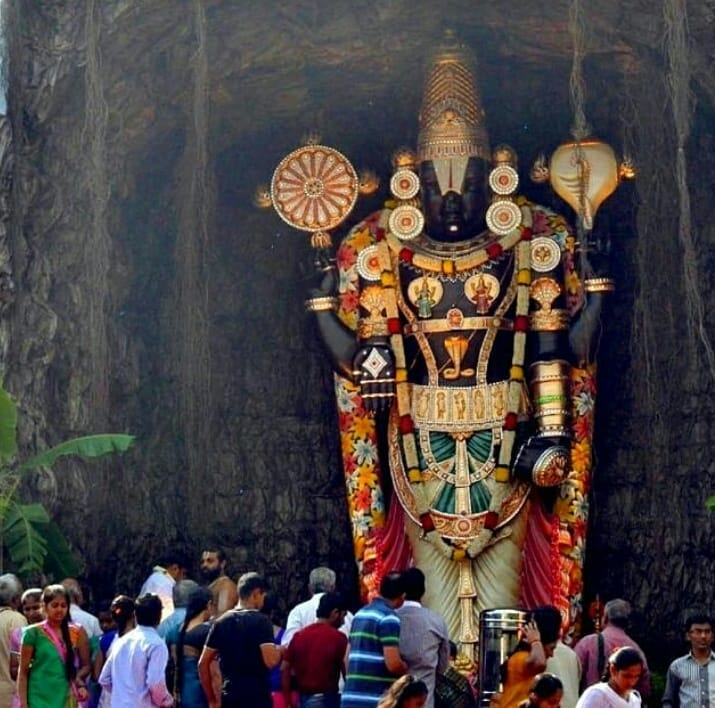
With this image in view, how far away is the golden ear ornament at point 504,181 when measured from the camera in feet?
56.4

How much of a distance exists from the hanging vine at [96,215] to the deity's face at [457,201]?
2279 mm

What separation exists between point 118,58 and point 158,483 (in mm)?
3140

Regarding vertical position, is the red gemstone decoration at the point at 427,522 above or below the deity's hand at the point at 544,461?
below

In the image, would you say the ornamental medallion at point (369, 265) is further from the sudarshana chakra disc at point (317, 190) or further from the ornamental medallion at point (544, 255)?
the ornamental medallion at point (544, 255)

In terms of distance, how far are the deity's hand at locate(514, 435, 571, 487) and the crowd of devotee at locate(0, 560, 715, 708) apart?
248 cm

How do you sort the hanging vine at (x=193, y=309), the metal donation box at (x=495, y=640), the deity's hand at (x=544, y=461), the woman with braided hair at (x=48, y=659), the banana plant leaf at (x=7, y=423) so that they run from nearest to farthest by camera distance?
the woman with braided hair at (x=48, y=659) < the metal donation box at (x=495, y=640) < the banana plant leaf at (x=7, y=423) < the deity's hand at (x=544, y=461) < the hanging vine at (x=193, y=309)

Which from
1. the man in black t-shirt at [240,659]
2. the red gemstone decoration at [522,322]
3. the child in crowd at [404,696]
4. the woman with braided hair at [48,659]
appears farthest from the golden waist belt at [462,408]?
the child in crowd at [404,696]

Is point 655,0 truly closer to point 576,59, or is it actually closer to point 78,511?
point 576,59

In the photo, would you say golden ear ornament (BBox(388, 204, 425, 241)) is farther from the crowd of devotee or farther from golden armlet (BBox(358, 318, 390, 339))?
the crowd of devotee

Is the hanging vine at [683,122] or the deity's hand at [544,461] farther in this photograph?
the deity's hand at [544,461]

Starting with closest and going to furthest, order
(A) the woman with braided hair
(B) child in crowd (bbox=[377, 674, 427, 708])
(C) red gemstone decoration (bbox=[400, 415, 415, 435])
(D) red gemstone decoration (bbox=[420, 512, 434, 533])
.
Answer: (B) child in crowd (bbox=[377, 674, 427, 708]), (A) the woman with braided hair, (D) red gemstone decoration (bbox=[420, 512, 434, 533]), (C) red gemstone decoration (bbox=[400, 415, 415, 435])

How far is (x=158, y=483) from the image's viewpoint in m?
17.9

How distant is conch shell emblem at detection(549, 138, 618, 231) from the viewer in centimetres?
1700

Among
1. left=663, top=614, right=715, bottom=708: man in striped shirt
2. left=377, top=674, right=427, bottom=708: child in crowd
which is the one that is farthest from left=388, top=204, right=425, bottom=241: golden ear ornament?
left=377, top=674, right=427, bottom=708: child in crowd
